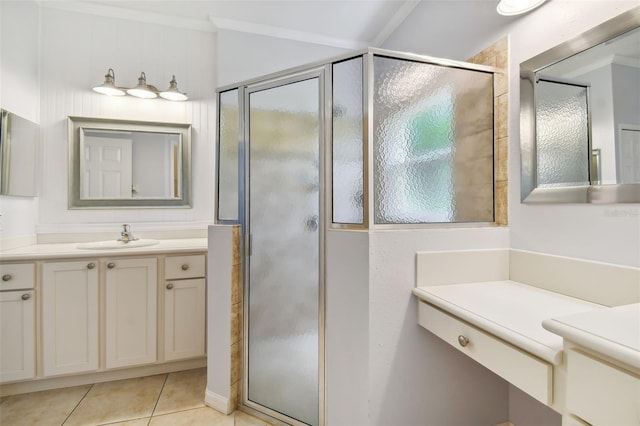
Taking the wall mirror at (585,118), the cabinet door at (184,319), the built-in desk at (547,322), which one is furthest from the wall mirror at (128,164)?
the wall mirror at (585,118)

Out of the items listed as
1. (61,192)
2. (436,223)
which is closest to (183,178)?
(61,192)

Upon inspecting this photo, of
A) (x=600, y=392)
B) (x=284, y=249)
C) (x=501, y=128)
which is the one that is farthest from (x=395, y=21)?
(x=600, y=392)

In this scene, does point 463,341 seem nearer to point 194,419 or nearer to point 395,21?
point 194,419

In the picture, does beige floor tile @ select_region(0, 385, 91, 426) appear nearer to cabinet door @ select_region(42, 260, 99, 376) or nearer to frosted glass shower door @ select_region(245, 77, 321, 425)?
cabinet door @ select_region(42, 260, 99, 376)

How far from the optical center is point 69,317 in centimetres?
195

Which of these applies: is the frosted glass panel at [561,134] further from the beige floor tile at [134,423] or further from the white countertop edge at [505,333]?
the beige floor tile at [134,423]

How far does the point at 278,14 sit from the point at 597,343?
9.01 ft

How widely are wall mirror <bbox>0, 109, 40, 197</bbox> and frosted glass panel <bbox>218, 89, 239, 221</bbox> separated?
1.46 m

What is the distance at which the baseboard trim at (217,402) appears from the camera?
1733 mm

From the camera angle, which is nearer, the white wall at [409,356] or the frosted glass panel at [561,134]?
the frosted glass panel at [561,134]

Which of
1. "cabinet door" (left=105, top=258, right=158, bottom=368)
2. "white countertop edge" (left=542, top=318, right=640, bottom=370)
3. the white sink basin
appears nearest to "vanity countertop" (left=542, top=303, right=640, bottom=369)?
"white countertop edge" (left=542, top=318, right=640, bottom=370)

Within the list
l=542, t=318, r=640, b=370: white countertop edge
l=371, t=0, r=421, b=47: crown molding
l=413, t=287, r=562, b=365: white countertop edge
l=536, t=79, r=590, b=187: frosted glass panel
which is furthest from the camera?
l=371, t=0, r=421, b=47: crown molding

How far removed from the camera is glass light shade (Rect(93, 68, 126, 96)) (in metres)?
2.29

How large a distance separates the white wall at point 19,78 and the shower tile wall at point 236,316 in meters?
1.63
